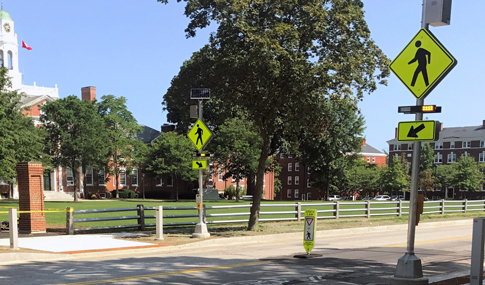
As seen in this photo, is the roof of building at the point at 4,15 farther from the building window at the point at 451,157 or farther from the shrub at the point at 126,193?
the building window at the point at 451,157

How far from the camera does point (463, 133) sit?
384ft

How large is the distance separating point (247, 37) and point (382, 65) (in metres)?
6.21

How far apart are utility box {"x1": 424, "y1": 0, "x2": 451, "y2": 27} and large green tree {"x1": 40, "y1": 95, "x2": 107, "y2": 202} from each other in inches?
2253

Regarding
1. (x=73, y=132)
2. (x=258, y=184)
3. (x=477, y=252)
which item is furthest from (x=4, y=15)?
(x=477, y=252)

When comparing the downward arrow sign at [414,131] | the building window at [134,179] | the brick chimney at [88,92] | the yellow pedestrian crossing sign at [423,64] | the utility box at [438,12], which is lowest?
Answer: the building window at [134,179]

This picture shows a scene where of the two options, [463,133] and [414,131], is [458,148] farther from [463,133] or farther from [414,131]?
[414,131]

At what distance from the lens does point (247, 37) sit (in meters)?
17.7

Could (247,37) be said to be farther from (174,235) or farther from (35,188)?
(35,188)

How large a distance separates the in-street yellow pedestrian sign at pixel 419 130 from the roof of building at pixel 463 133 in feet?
367

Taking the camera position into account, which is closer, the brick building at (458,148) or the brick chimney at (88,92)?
the brick chimney at (88,92)

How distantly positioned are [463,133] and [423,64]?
392ft

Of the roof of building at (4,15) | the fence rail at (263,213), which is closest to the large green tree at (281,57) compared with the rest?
the fence rail at (263,213)

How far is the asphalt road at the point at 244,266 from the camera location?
371 inches

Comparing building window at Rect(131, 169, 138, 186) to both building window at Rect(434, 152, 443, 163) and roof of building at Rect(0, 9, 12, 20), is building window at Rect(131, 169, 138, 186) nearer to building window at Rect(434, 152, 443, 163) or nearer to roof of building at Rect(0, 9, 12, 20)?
roof of building at Rect(0, 9, 12, 20)
